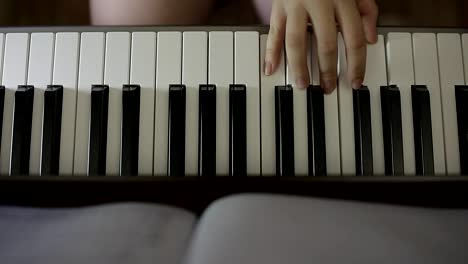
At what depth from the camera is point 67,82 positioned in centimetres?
70

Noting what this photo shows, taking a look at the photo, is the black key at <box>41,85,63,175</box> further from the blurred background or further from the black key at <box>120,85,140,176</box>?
the blurred background

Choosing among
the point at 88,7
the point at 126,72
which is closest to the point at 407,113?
the point at 126,72

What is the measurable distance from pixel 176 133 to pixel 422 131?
1.05 ft

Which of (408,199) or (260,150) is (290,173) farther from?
(408,199)

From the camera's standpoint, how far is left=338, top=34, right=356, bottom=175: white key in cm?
68

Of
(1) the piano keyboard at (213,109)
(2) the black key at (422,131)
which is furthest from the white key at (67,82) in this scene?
(2) the black key at (422,131)

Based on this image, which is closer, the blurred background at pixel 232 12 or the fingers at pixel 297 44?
the fingers at pixel 297 44

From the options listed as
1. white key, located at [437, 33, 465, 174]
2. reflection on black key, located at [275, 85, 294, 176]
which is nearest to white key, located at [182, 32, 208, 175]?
reflection on black key, located at [275, 85, 294, 176]

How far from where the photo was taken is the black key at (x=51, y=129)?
67 cm

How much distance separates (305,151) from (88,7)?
0.50 metres

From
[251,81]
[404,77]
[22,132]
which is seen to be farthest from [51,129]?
[404,77]

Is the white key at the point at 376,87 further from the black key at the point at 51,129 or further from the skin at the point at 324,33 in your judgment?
the black key at the point at 51,129

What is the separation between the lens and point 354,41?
2.25ft

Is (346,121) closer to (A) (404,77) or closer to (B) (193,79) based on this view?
(A) (404,77)
